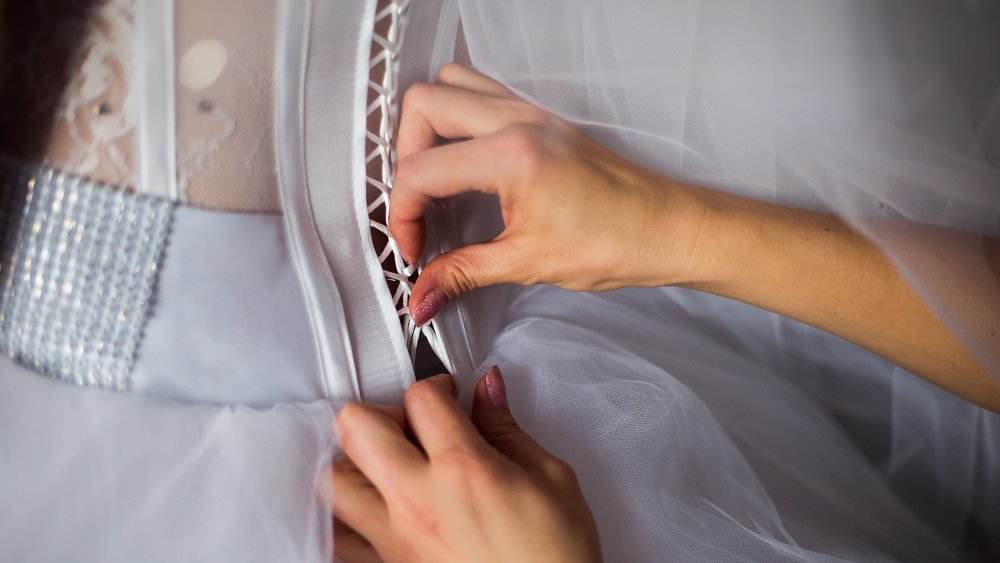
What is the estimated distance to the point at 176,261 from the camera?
0.55 metres

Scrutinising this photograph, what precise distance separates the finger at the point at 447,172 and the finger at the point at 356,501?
236 mm

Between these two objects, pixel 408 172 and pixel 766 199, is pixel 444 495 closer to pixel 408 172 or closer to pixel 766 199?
pixel 408 172

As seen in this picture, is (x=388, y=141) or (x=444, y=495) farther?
(x=388, y=141)

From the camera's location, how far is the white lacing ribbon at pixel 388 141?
2.06 ft

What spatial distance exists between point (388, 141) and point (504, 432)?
29 centimetres

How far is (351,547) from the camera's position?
1.69ft

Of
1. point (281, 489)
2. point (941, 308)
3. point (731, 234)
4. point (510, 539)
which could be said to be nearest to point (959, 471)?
point (941, 308)

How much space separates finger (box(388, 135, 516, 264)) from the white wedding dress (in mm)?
53

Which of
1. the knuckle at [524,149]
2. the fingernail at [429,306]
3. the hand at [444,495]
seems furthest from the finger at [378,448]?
the knuckle at [524,149]

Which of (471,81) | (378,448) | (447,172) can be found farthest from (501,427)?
(471,81)

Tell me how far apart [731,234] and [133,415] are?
0.54 meters

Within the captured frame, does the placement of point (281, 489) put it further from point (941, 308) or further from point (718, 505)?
point (941, 308)

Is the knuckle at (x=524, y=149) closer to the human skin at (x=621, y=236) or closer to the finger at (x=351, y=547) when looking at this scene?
the human skin at (x=621, y=236)

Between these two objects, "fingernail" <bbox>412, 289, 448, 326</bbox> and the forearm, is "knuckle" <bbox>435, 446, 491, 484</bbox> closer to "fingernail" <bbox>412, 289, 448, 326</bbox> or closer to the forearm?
"fingernail" <bbox>412, 289, 448, 326</bbox>
